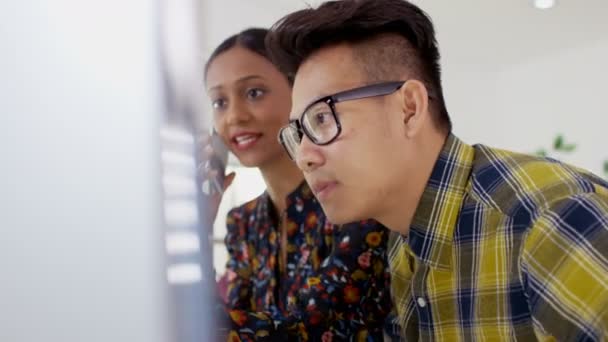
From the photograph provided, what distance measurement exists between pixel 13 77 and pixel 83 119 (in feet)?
0.10

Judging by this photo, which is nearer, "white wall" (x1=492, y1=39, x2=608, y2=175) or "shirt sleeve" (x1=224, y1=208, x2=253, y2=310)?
"shirt sleeve" (x1=224, y1=208, x2=253, y2=310)

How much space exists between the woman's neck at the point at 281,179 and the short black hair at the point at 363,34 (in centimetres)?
12

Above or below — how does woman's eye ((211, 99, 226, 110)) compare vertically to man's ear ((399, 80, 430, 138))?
below

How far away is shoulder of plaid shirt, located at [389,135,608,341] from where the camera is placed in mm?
532

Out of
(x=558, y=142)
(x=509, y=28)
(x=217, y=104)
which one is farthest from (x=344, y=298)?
(x=558, y=142)

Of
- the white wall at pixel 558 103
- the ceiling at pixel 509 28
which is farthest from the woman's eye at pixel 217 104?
the white wall at pixel 558 103

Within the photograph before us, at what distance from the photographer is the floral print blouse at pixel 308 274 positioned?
780mm

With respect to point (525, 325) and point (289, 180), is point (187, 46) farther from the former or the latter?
point (289, 180)

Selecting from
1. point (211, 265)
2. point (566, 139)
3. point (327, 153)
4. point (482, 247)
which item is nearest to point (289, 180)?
point (327, 153)

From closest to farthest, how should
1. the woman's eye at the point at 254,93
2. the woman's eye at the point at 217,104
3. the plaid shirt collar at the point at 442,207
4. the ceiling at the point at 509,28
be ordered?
the woman's eye at the point at 217,104, the woman's eye at the point at 254,93, the plaid shirt collar at the point at 442,207, the ceiling at the point at 509,28

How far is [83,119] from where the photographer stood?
0.79 feet

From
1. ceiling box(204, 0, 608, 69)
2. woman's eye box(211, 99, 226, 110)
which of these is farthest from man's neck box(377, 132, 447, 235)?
ceiling box(204, 0, 608, 69)

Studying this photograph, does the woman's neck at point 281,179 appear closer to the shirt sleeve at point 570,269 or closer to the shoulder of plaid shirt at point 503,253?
the shoulder of plaid shirt at point 503,253

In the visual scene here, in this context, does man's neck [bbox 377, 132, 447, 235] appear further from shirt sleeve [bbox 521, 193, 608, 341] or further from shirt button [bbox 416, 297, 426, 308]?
shirt sleeve [bbox 521, 193, 608, 341]
